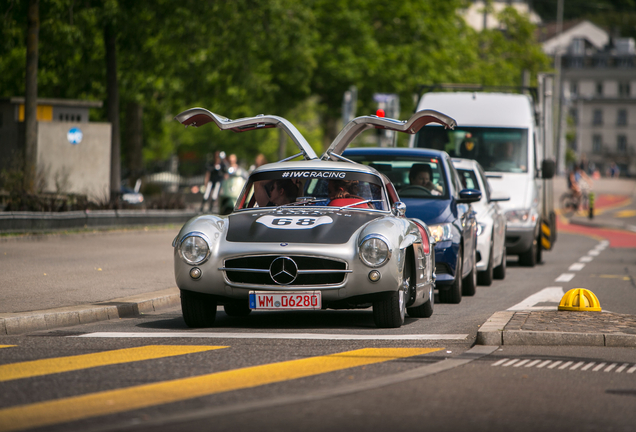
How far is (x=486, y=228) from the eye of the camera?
13.7 m

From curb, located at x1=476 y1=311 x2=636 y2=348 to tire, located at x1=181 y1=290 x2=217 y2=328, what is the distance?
7.82 ft

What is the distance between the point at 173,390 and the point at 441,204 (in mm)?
6477

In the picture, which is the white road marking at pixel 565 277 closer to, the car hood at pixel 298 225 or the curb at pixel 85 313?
the curb at pixel 85 313

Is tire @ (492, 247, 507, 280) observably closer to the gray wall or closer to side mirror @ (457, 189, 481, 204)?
side mirror @ (457, 189, 481, 204)

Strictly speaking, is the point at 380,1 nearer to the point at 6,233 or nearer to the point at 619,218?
the point at 619,218

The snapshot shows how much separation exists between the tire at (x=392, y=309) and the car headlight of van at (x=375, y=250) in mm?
363

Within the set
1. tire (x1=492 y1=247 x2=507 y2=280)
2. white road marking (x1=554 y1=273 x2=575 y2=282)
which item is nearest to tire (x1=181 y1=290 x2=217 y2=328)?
tire (x1=492 y1=247 x2=507 y2=280)

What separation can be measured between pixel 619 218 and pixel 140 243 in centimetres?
3082

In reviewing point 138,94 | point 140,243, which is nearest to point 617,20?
point 138,94

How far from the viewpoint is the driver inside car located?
476 inches

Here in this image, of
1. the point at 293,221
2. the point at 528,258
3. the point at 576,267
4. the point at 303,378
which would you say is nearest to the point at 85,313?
the point at 293,221

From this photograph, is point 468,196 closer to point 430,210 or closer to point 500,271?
point 430,210

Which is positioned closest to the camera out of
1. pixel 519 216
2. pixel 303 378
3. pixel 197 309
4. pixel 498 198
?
pixel 303 378

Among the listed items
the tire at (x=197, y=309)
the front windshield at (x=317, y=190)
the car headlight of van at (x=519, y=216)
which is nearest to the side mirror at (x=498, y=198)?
the car headlight of van at (x=519, y=216)
